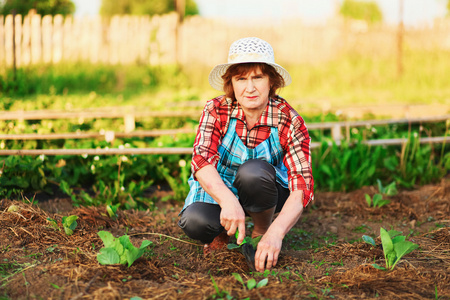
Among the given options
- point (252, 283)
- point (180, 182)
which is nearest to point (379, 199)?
point (180, 182)

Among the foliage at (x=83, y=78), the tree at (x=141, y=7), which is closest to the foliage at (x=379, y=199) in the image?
the foliage at (x=83, y=78)

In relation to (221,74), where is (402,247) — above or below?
below

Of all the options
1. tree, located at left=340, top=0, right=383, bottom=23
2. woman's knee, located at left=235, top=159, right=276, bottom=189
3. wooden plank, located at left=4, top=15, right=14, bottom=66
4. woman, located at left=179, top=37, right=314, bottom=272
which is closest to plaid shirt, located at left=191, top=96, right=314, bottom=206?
woman, located at left=179, top=37, right=314, bottom=272

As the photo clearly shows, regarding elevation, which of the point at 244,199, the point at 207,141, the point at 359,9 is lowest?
the point at 244,199

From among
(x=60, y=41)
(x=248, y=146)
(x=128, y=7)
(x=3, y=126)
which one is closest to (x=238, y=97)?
(x=248, y=146)

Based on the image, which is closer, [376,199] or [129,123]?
[376,199]

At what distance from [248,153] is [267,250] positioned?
56cm

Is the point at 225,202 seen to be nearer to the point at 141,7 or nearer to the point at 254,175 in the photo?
the point at 254,175

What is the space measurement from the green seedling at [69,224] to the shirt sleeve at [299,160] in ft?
3.81

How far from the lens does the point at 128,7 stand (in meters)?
31.0

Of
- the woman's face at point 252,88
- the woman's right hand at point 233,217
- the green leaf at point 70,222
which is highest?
the woman's face at point 252,88

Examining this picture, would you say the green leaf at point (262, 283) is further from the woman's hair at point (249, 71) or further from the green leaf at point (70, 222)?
the green leaf at point (70, 222)

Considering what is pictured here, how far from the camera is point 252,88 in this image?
2.16 meters

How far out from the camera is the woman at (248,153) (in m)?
2.11
